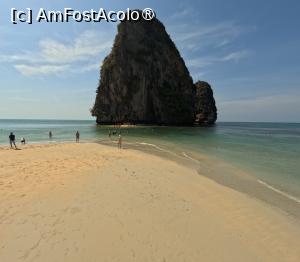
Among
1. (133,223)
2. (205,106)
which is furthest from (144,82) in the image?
(133,223)

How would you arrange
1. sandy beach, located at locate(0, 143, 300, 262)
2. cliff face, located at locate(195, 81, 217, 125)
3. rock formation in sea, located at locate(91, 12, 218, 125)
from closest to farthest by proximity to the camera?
sandy beach, located at locate(0, 143, 300, 262) → rock formation in sea, located at locate(91, 12, 218, 125) → cliff face, located at locate(195, 81, 217, 125)

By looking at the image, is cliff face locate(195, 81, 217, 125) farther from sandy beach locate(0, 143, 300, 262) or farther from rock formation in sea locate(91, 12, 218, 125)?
sandy beach locate(0, 143, 300, 262)

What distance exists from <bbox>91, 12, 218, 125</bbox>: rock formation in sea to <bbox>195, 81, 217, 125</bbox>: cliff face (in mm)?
29018

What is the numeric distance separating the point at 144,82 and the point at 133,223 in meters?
101

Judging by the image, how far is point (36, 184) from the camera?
34.6ft

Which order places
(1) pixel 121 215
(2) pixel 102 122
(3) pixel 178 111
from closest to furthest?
(1) pixel 121 215, (3) pixel 178 111, (2) pixel 102 122

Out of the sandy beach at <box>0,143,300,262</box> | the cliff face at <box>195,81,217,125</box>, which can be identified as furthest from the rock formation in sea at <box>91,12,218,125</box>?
the sandy beach at <box>0,143,300,262</box>

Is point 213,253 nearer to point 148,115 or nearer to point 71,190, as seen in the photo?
point 71,190

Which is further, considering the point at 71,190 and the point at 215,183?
the point at 215,183

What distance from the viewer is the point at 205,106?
145125 mm

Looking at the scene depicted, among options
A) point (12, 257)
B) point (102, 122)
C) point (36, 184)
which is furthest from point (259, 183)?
point (102, 122)

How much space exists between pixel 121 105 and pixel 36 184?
325 feet

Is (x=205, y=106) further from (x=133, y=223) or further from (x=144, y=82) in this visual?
(x=133, y=223)

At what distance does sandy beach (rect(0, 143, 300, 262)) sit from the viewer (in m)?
5.75
